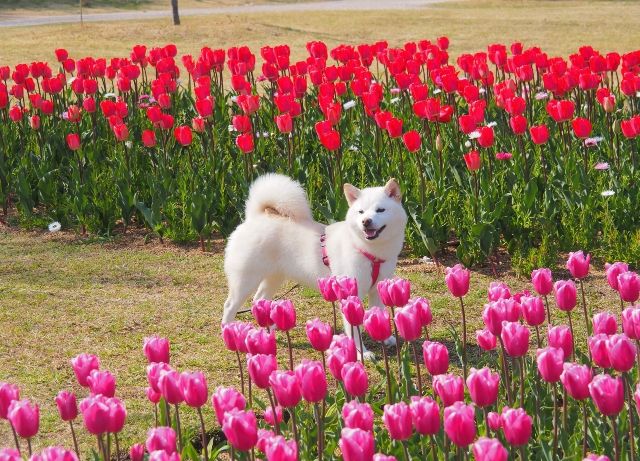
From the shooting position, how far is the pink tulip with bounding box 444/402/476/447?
9.77 ft

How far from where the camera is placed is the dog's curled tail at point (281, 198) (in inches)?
248

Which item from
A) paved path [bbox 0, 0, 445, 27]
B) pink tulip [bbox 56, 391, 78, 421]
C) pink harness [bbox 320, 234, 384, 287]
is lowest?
paved path [bbox 0, 0, 445, 27]

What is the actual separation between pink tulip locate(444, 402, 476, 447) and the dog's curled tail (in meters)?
3.39

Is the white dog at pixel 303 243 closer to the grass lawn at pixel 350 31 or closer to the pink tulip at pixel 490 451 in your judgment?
the pink tulip at pixel 490 451

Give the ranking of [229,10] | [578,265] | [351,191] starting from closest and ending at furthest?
[578,265], [351,191], [229,10]

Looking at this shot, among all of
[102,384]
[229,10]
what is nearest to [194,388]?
[102,384]

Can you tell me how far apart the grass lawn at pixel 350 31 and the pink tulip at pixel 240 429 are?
19.0 metres

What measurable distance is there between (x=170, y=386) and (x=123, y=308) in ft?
12.9

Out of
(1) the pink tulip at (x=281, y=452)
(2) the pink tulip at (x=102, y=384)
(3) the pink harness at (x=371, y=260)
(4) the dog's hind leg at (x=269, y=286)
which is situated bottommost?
(4) the dog's hind leg at (x=269, y=286)

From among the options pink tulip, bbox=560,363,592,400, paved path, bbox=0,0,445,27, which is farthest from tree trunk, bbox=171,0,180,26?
pink tulip, bbox=560,363,592,400

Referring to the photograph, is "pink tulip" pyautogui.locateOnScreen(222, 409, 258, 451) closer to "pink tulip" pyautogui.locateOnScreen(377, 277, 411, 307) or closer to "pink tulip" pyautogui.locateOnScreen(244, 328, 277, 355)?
"pink tulip" pyautogui.locateOnScreen(244, 328, 277, 355)

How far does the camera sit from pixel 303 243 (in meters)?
6.23

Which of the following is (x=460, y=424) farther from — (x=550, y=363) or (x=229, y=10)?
(x=229, y=10)

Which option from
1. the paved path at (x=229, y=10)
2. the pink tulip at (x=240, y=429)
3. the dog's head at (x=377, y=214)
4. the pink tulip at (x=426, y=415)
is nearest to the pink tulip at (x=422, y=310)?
the pink tulip at (x=426, y=415)
